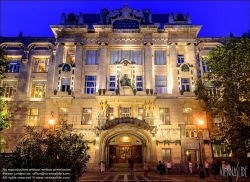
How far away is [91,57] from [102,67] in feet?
9.92

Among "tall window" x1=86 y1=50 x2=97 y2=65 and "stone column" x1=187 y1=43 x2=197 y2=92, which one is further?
"tall window" x1=86 y1=50 x2=97 y2=65

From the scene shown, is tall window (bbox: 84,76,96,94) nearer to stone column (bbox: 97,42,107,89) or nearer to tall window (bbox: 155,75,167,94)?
stone column (bbox: 97,42,107,89)

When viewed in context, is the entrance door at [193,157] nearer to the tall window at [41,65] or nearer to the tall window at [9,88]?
the tall window at [41,65]

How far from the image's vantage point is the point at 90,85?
28484mm

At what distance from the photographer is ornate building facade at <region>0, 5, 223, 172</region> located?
82.5ft

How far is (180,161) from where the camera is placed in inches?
971

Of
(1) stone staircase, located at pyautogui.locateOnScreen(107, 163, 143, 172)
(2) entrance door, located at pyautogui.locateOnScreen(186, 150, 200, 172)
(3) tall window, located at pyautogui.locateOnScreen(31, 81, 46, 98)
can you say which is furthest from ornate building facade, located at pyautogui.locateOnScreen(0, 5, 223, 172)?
(1) stone staircase, located at pyautogui.locateOnScreen(107, 163, 143, 172)

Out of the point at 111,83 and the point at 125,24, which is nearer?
the point at 111,83

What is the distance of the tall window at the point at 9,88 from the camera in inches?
1124

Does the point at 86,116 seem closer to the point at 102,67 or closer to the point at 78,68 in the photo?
the point at 78,68

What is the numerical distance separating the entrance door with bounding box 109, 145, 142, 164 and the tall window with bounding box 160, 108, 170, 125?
5.92 meters

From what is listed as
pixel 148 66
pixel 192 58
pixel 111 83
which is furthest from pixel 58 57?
pixel 192 58

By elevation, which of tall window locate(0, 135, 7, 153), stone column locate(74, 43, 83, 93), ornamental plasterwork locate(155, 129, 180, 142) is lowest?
tall window locate(0, 135, 7, 153)

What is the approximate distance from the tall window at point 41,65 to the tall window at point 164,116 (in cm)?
1877
